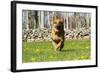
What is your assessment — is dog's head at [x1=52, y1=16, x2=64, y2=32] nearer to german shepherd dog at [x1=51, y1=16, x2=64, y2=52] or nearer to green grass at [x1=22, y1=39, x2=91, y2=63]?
german shepherd dog at [x1=51, y1=16, x2=64, y2=52]

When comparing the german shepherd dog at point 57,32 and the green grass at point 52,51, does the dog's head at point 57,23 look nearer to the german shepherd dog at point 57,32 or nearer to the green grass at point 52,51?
the german shepherd dog at point 57,32

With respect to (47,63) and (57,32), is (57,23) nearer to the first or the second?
(57,32)

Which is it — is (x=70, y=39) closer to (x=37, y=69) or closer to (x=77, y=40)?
(x=77, y=40)

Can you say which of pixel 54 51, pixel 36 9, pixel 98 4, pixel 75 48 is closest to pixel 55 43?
pixel 54 51

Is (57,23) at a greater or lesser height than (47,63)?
greater

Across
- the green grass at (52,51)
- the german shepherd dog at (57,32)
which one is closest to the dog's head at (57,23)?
the german shepherd dog at (57,32)

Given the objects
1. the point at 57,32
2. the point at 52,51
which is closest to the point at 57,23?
the point at 57,32

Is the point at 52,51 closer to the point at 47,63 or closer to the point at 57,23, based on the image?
the point at 47,63
